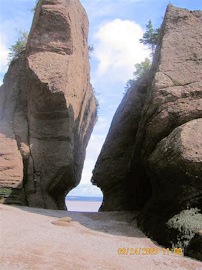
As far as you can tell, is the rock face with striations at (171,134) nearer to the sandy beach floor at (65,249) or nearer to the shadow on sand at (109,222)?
the shadow on sand at (109,222)

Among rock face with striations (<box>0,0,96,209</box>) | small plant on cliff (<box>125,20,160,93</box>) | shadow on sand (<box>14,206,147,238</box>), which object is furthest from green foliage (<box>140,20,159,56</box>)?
shadow on sand (<box>14,206,147,238</box>)

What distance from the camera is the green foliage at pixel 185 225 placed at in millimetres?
6849

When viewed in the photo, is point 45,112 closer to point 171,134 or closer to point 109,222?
point 109,222

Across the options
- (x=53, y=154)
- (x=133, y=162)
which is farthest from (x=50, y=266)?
(x=53, y=154)

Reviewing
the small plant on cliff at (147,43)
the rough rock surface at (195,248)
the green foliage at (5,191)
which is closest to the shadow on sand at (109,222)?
the green foliage at (5,191)

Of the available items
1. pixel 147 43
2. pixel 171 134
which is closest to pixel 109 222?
pixel 171 134

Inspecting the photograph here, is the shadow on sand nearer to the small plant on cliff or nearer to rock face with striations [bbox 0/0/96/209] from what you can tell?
rock face with striations [bbox 0/0/96/209]

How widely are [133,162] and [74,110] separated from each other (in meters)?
4.10

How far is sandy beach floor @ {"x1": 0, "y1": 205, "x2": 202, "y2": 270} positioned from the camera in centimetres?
420

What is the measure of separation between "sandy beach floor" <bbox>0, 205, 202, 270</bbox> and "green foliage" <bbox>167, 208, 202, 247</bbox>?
1.78 ft

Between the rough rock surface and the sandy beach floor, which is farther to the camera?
the rough rock surface

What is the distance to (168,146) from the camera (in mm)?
8148

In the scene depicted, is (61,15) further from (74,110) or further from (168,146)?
(168,146)

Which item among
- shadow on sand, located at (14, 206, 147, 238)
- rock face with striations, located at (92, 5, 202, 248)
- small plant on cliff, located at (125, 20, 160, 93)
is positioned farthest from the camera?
small plant on cliff, located at (125, 20, 160, 93)
